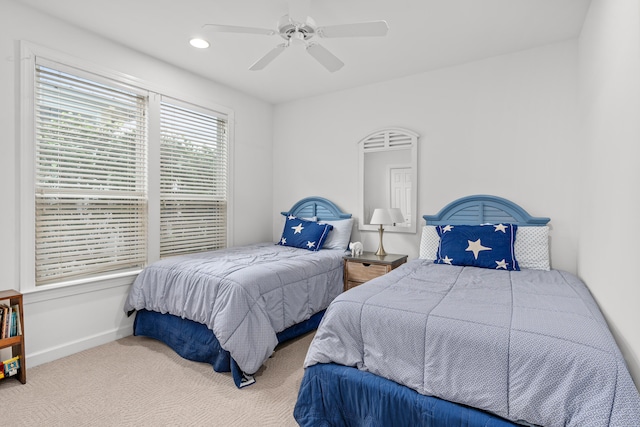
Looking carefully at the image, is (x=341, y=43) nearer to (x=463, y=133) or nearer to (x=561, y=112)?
(x=463, y=133)

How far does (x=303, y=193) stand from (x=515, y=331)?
3346 mm

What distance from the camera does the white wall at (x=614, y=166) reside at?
1.40 meters

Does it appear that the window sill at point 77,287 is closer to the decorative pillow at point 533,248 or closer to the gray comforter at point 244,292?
the gray comforter at point 244,292

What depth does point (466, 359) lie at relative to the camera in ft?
4.67

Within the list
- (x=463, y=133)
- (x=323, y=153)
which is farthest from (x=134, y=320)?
(x=463, y=133)

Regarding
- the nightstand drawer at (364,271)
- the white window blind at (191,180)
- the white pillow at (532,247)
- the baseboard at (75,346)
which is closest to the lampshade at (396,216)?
the nightstand drawer at (364,271)

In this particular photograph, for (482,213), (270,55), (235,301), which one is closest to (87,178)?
(235,301)

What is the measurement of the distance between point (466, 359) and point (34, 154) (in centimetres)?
314

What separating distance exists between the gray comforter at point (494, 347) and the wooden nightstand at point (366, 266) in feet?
3.62

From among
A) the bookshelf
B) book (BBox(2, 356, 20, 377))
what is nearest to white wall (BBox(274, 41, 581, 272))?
the bookshelf

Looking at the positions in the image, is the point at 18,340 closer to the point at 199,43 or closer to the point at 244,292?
the point at 244,292

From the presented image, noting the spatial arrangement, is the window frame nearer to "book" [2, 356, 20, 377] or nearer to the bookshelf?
the bookshelf

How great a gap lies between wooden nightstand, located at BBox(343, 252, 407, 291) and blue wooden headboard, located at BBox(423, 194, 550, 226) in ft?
1.91

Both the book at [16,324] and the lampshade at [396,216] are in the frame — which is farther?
the lampshade at [396,216]
